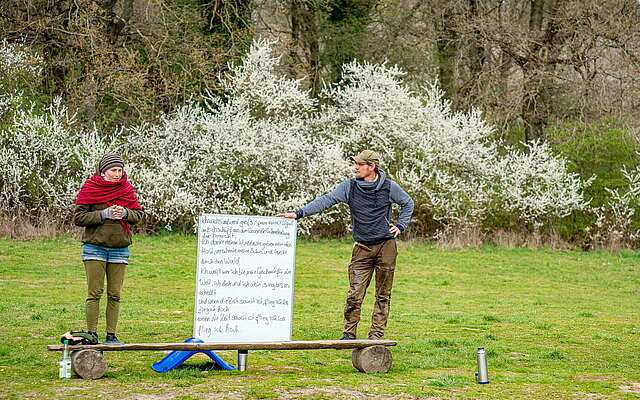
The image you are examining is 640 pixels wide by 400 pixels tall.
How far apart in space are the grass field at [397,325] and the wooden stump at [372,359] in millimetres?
116

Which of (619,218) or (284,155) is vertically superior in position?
(284,155)

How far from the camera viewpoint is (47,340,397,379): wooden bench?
928 cm

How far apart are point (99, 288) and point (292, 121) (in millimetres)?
21145

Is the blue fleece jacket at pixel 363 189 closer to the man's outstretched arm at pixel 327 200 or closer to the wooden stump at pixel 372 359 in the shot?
the man's outstretched arm at pixel 327 200

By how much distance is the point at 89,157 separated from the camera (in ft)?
92.7

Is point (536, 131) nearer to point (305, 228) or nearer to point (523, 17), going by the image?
point (523, 17)

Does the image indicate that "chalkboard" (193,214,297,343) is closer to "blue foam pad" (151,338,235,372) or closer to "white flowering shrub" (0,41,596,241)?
"blue foam pad" (151,338,235,372)

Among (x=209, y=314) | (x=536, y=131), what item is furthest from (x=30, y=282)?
(x=536, y=131)

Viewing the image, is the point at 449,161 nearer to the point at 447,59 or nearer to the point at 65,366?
the point at 447,59

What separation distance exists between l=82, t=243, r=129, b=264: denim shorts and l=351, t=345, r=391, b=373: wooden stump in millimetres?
2361

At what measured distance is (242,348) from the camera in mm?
9797

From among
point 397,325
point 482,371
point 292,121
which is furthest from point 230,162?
point 482,371

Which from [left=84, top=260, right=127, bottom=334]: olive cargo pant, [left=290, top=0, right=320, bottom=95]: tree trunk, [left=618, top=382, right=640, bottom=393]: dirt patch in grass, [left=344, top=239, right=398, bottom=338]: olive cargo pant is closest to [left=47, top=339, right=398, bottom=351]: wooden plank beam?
[left=84, top=260, right=127, bottom=334]: olive cargo pant

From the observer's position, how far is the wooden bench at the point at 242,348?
9.28 m
